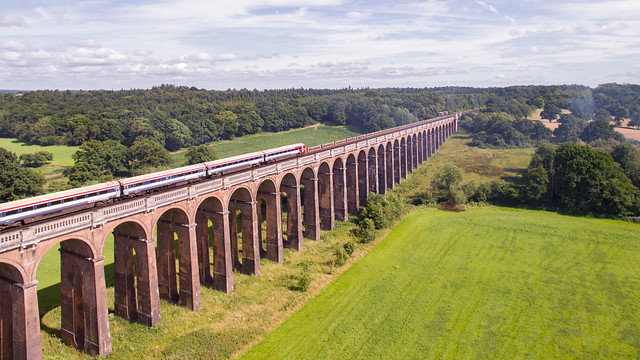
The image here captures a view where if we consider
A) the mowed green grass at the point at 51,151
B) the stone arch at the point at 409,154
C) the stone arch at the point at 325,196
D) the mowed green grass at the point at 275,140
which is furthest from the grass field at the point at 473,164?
the mowed green grass at the point at 51,151

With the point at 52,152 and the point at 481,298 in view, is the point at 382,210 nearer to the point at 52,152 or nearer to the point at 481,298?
the point at 481,298

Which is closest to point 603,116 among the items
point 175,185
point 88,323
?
point 175,185

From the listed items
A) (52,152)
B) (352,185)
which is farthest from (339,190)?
(52,152)

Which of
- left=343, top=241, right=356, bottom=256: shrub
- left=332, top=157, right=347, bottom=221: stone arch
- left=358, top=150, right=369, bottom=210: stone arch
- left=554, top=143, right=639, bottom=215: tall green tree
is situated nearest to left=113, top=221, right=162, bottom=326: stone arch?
left=343, top=241, right=356, bottom=256: shrub

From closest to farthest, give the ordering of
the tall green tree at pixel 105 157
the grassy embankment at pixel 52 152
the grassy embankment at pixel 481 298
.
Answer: the grassy embankment at pixel 481 298 < the tall green tree at pixel 105 157 < the grassy embankment at pixel 52 152

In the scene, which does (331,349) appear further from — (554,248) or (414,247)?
(554,248)

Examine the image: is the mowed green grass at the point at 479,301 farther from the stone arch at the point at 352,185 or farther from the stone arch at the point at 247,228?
the stone arch at the point at 352,185
